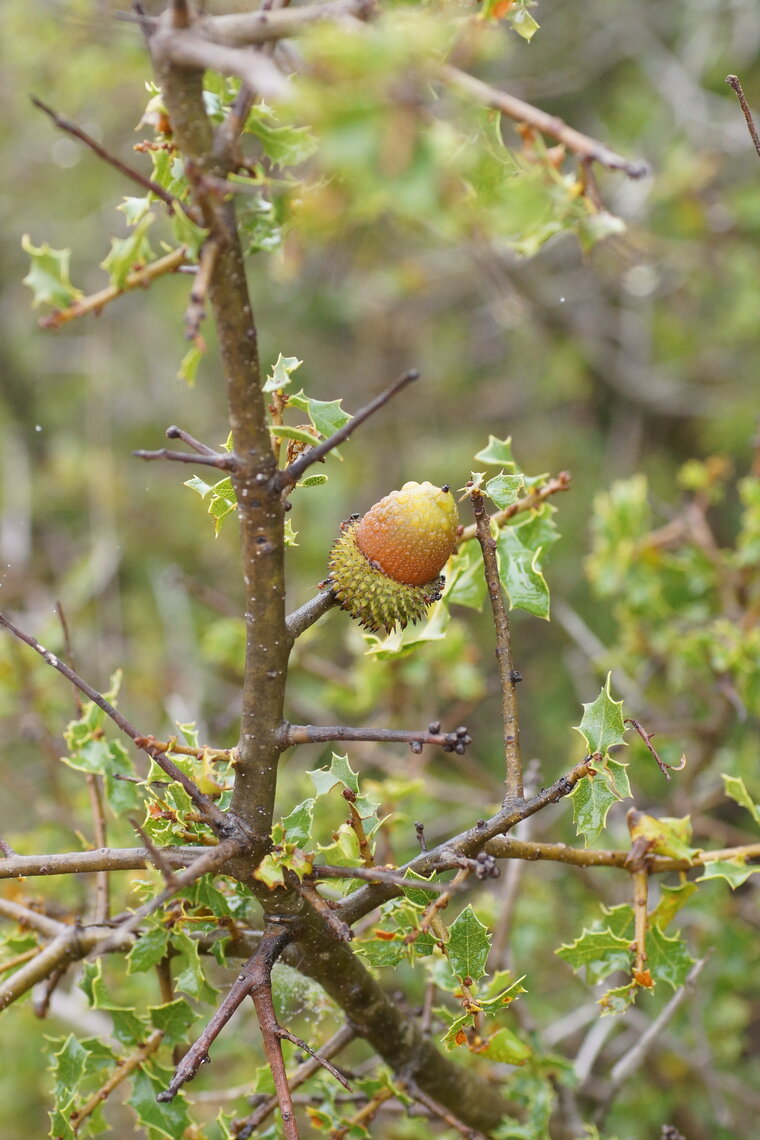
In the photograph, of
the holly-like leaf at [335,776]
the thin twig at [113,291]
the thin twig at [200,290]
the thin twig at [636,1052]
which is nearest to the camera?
the thin twig at [200,290]

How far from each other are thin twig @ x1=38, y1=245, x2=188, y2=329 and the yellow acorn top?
13.1 inches

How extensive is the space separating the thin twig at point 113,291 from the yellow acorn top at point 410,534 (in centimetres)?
33

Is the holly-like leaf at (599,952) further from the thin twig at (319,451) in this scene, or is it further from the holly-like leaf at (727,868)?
the thin twig at (319,451)

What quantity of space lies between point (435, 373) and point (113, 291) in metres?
3.57

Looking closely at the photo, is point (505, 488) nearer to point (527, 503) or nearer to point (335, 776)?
point (527, 503)

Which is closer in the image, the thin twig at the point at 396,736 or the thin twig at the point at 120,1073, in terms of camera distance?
the thin twig at the point at 396,736

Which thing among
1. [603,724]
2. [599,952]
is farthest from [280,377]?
[599,952]

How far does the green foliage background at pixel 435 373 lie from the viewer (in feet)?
11.0

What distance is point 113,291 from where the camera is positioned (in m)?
0.88

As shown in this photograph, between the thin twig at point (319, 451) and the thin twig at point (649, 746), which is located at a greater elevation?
the thin twig at point (319, 451)

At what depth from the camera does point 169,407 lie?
4.73 m

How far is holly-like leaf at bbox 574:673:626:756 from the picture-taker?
1066 mm

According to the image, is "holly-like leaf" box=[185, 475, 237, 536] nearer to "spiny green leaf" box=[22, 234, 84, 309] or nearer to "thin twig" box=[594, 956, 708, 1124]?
"spiny green leaf" box=[22, 234, 84, 309]

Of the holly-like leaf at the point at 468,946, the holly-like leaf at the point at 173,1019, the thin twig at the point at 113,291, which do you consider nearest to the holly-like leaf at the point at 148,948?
the holly-like leaf at the point at 173,1019
